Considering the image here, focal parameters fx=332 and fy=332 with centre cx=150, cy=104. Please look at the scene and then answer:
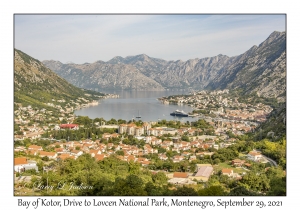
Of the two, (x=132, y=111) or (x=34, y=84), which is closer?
(x=132, y=111)

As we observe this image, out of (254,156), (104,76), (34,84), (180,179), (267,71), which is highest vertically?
(104,76)

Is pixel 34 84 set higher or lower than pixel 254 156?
higher

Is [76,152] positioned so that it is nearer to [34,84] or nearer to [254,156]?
[254,156]

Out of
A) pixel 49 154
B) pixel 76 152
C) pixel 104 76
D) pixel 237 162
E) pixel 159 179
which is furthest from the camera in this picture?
pixel 104 76

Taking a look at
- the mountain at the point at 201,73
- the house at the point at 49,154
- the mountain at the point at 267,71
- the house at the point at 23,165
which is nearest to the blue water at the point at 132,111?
the mountain at the point at 267,71

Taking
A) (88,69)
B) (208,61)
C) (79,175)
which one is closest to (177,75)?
(208,61)

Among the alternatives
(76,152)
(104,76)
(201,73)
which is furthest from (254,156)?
(201,73)

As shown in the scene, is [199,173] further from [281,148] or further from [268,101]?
[268,101]
